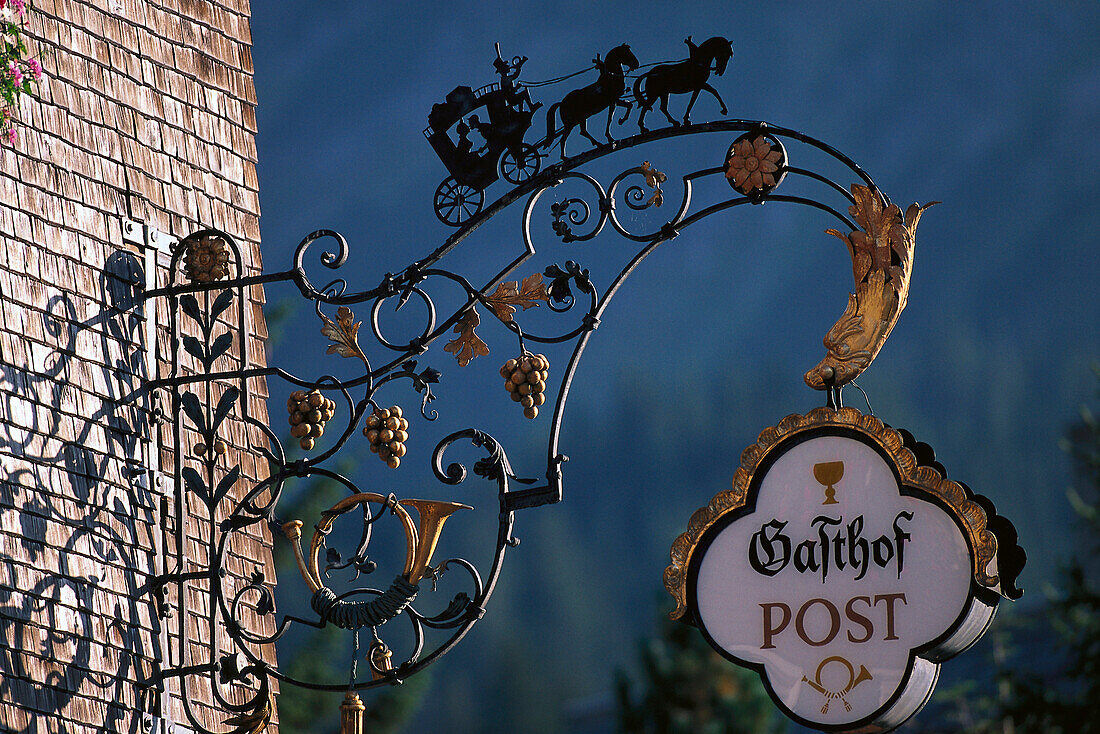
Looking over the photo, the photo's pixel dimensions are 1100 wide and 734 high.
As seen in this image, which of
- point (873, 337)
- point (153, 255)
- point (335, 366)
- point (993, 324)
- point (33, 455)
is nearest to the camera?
point (873, 337)

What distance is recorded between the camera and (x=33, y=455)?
14.3 feet

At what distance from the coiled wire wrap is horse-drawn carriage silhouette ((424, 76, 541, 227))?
111cm

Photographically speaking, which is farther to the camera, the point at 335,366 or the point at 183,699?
the point at 335,366

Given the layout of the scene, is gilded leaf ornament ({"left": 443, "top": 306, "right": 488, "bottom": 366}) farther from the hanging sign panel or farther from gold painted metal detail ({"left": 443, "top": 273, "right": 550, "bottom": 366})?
the hanging sign panel

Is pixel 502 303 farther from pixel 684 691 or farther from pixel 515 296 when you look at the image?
pixel 684 691

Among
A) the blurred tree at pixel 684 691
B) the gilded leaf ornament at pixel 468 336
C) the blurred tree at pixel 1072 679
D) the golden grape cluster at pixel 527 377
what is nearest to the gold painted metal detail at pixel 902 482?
the golden grape cluster at pixel 527 377

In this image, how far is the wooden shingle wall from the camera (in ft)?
14.1

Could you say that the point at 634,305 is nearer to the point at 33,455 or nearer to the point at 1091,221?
the point at 1091,221

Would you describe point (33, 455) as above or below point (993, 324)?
below

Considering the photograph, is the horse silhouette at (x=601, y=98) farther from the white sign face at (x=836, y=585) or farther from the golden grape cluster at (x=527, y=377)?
the white sign face at (x=836, y=585)

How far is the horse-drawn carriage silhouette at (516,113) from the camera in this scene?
14.7ft

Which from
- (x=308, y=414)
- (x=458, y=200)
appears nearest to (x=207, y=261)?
(x=308, y=414)

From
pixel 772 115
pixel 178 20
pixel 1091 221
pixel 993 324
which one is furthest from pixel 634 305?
pixel 178 20

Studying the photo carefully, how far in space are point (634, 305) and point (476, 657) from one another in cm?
737
